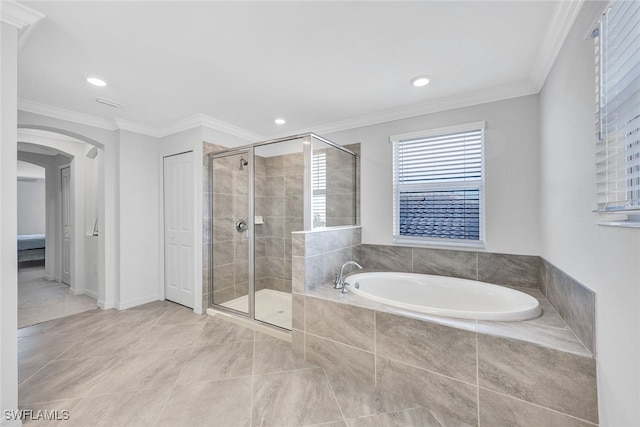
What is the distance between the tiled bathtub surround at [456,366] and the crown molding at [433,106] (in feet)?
6.78

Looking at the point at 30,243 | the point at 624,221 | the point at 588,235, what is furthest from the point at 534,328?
the point at 30,243

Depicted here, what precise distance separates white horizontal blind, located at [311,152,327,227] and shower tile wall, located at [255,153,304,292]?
0.64 metres

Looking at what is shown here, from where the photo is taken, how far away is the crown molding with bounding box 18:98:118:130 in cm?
264

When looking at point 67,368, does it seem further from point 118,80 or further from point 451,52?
point 451,52

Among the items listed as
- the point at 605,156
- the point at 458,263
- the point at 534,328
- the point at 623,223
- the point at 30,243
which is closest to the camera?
the point at 623,223

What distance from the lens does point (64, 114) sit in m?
2.88

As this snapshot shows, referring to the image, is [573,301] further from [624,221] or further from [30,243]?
[30,243]

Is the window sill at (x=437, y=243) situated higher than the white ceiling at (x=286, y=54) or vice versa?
the white ceiling at (x=286, y=54)

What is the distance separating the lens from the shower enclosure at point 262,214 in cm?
297

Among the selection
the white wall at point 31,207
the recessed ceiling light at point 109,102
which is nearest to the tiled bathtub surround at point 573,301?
the recessed ceiling light at point 109,102

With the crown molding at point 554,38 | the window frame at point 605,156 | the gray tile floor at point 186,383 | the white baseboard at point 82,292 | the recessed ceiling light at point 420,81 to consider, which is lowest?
the gray tile floor at point 186,383

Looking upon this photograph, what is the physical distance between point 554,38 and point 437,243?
5.96 feet
